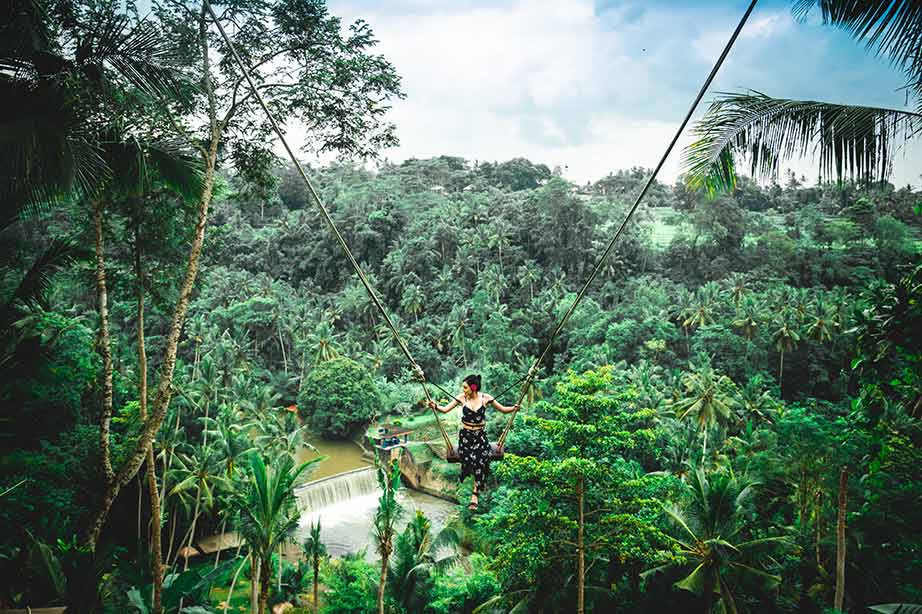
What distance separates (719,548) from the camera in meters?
10.6

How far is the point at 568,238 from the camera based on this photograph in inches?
1395

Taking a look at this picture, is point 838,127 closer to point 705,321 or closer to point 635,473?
point 635,473

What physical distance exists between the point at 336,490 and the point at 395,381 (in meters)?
10.1

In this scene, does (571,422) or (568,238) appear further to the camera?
(568,238)

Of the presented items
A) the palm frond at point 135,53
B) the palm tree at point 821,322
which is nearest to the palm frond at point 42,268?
the palm frond at point 135,53

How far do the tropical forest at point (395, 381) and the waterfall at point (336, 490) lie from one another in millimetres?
94

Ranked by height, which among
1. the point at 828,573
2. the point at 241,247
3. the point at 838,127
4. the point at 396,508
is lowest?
the point at 828,573

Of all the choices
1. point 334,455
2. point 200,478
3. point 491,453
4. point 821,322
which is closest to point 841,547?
point 491,453

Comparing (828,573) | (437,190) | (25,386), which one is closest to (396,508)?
(25,386)

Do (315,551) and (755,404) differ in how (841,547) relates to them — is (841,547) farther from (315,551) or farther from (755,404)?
(755,404)

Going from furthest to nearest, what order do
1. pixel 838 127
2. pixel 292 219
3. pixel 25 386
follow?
pixel 292 219 → pixel 25 386 → pixel 838 127

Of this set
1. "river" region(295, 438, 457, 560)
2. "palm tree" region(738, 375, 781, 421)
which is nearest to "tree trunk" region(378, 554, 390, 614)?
"river" region(295, 438, 457, 560)

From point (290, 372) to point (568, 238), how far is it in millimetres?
18772

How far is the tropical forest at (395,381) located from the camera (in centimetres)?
474
